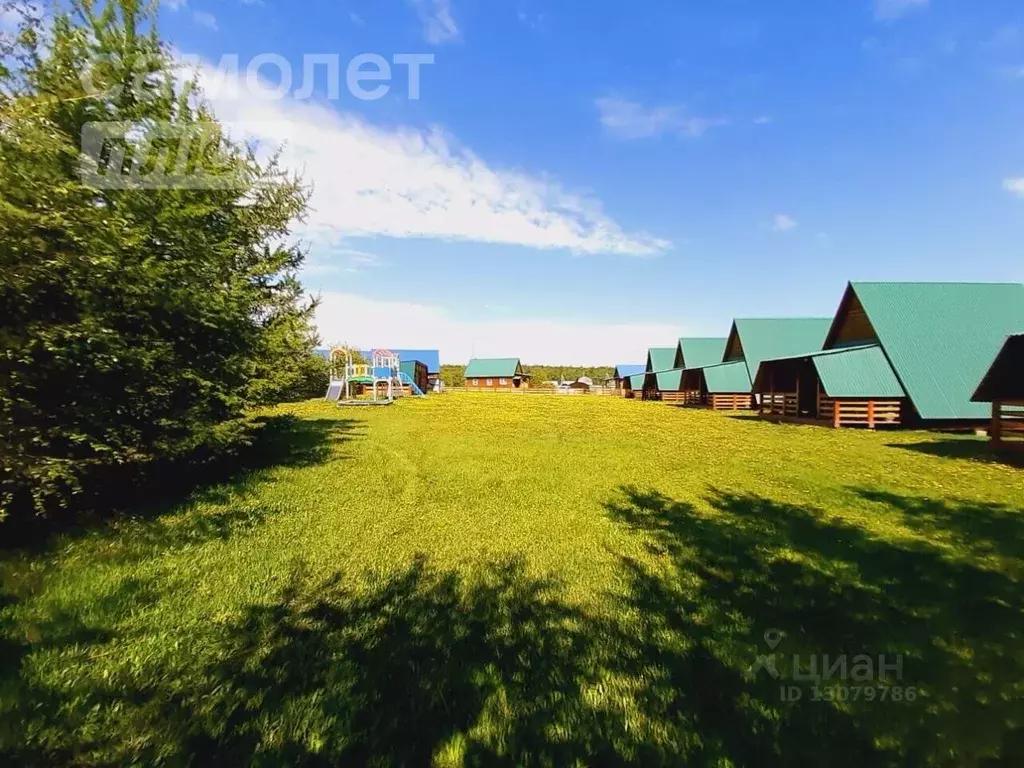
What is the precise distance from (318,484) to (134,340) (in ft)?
12.4

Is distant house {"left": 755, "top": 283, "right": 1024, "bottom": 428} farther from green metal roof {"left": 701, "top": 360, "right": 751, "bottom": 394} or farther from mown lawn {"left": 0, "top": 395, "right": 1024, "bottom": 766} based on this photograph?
mown lawn {"left": 0, "top": 395, "right": 1024, "bottom": 766}

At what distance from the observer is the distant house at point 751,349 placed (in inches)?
1347

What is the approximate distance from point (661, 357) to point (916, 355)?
36354 mm

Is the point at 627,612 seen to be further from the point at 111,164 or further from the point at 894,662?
the point at 111,164

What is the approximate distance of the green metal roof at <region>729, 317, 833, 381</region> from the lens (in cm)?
3484

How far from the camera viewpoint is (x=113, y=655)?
12.0 ft

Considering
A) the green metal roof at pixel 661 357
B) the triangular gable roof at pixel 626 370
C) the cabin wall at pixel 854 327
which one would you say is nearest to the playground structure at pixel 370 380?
the green metal roof at pixel 661 357

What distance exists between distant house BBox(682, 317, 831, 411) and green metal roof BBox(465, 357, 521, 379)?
4614 cm

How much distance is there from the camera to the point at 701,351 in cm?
4647

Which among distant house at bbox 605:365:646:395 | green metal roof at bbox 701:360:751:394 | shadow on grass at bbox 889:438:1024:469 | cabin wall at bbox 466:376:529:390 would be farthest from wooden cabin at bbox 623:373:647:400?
shadow on grass at bbox 889:438:1024:469

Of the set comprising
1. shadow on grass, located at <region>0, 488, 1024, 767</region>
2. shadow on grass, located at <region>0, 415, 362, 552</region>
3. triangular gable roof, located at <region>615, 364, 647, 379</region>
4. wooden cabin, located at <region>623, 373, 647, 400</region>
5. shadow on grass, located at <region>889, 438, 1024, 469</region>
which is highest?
triangular gable roof, located at <region>615, 364, 647, 379</region>

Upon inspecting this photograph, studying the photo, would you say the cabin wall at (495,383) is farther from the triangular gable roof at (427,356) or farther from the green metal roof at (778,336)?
the green metal roof at (778,336)

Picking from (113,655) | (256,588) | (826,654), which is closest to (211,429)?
(256,588)

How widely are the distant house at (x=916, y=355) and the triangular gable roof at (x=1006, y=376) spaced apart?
6102 millimetres
